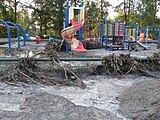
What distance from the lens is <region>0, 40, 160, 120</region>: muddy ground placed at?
2361 millimetres

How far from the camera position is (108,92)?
11.6 ft

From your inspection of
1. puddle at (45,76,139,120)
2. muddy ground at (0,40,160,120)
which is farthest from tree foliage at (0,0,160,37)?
muddy ground at (0,40,160,120)

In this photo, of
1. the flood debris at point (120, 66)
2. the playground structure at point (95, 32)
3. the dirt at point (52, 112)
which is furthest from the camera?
the playground structure at point (95, 32)

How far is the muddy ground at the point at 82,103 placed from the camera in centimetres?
236

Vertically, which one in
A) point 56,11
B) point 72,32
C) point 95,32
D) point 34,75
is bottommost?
point 34,75

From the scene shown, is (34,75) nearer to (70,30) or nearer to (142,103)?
(142,103)

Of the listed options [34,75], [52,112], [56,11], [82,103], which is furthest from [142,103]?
[56,11]

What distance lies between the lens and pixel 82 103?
293 cm

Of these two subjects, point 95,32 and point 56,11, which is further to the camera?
point 56,11

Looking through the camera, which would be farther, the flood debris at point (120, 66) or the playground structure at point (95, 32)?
the playground structure at point (95, 32)

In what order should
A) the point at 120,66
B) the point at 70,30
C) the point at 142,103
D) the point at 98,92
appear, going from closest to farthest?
the point at 142,103 < the point at 98,92 < the point at 120,66 < the point at 70,30

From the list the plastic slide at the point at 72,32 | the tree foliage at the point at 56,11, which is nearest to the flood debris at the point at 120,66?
the plastic slide at the point at 72,32

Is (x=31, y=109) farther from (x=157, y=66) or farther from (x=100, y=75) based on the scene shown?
(x=157, y=66)

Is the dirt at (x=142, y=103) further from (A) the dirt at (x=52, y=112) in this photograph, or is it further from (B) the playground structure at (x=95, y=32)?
(B) the playground structure at (x=95, y=32)
